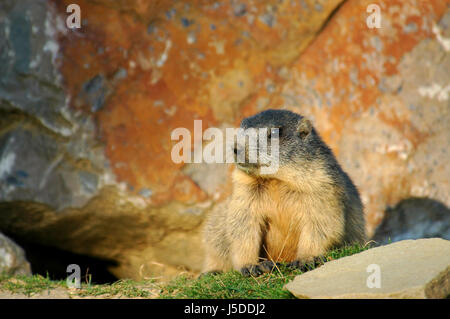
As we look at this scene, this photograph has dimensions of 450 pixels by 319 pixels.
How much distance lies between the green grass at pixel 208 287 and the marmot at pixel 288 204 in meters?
0.16

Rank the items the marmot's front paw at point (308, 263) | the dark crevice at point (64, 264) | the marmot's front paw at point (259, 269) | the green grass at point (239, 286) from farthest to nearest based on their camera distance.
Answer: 1. the dark crevice at point (64, 264)
2. the marmot's front paw at point (259, 269)
3. the marmot's front paw at point (308, 263)
4. the green grass at point (239, 286)

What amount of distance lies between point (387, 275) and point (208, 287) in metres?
1.87

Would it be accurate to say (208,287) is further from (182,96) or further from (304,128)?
(182,96)

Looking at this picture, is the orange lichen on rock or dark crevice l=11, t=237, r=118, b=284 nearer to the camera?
the orange lichen on rock

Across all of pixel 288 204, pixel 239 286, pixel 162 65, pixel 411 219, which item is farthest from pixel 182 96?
pixel 411 219

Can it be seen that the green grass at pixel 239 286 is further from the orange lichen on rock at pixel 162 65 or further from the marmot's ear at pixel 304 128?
the orange lichen on rock at pixel 162 65

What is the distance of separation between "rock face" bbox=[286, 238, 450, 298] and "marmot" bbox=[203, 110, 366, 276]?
0.67 m

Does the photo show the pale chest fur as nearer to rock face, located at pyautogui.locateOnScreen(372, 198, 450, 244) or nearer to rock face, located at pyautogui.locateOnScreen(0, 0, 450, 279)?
rock face, located at pyautogui.locateOnScreen(0, 0, 450, 279)

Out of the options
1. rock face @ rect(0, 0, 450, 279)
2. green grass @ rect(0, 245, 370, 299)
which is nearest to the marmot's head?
green grass @ rect(0, 245, 370, 299)

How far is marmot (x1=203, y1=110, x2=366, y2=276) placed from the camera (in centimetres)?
589

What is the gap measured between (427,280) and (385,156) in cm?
446

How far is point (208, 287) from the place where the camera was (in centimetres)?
557

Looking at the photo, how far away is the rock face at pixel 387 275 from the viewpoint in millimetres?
4258

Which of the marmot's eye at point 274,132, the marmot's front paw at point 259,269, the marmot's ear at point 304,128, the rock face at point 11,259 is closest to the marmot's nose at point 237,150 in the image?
the marmot's eye at point 274,132
